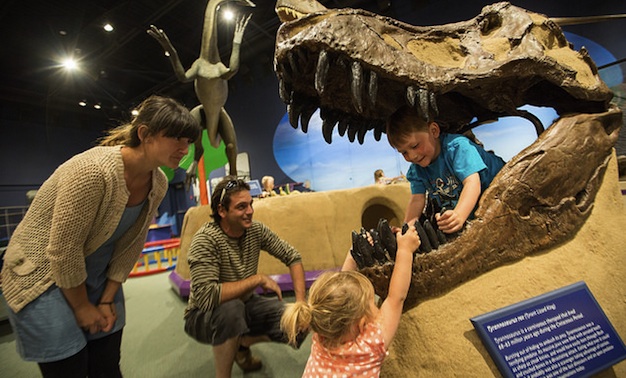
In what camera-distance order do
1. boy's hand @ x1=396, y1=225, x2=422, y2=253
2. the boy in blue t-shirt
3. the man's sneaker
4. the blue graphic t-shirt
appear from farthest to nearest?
the man's sneaker < the blue graphic t-shirt < the boy in blue t-shirt < boy's hand @ x1=396, y1=225, x2=422, y2=253

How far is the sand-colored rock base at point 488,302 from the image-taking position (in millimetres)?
1031

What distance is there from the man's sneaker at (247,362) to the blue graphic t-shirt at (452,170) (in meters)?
1.51

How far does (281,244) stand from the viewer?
213 cm

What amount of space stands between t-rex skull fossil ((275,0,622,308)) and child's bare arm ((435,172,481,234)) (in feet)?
0.12

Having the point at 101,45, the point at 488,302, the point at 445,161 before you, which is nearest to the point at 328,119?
the point at 445,161

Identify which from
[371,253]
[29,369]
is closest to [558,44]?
[371,253]

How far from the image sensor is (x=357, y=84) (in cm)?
98

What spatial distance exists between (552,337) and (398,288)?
0.51m

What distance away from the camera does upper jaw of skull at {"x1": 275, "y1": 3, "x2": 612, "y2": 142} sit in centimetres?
101

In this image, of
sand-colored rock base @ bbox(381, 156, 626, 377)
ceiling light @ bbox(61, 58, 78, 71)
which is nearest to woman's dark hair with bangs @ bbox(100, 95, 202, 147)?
sand-colored rock base @ bbox(381, 156, 626, 377)

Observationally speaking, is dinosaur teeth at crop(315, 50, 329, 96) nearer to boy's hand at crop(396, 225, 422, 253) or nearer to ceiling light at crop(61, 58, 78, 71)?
boy's hand at crop(396, 225, 422, 253)

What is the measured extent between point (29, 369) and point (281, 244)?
2.17 m

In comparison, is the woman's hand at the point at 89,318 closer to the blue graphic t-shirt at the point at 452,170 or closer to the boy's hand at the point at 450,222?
the boy's hand at the point at 450,222

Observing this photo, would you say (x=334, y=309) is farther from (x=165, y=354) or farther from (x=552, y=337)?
(x=165, y=354)
